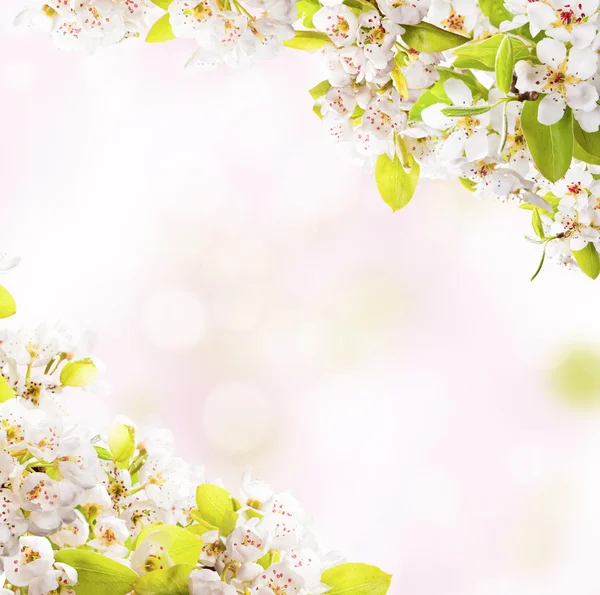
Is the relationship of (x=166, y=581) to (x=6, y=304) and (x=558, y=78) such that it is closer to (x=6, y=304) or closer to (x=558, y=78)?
(x=6, y=304)

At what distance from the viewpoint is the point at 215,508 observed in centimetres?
82

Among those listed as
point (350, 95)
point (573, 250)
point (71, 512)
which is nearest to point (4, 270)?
A: point (71, 512)

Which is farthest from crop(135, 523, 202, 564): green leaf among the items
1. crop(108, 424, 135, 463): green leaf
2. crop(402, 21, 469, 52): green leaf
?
Answer: crop(402, 21, 469, 52): green leaf

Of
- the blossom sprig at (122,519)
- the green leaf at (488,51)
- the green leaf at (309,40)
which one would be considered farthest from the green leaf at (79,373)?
the green leaf at (488,51)

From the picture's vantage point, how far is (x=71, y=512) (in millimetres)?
746

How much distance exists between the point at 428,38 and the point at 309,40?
135 millimetres

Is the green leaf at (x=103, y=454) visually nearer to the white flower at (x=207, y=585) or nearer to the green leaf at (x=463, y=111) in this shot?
the white flower at (x=207, y=585)

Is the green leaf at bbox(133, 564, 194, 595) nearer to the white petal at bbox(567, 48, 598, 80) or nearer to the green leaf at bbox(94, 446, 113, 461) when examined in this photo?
the green leaf at bbox(94, 446, 113, 461)

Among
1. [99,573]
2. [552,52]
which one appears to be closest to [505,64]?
[552,52]

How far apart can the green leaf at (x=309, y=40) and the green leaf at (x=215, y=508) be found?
49cm

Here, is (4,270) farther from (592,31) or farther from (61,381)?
(592,31)

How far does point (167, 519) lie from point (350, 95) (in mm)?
504

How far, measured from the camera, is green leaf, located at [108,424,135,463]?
878mm

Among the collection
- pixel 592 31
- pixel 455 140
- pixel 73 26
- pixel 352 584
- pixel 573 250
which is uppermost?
pixel 73 26
